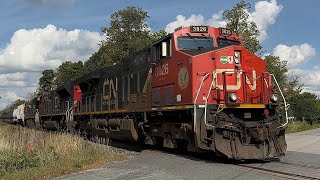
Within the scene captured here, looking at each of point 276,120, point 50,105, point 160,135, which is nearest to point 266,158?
point 276,120

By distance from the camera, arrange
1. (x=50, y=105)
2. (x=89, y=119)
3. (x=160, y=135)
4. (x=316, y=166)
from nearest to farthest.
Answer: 1. (x=316, y=166)
2. (x=160, y=135)
3. (x=89, y=119)
4. (x=50, y=105)

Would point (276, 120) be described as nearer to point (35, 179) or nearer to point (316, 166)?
point (316, 166)

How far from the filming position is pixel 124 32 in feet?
193

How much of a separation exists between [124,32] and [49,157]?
4758 centimetres

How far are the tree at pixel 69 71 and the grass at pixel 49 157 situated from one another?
209ft

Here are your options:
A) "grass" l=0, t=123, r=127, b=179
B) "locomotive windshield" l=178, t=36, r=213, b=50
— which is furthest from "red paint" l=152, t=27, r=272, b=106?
"grass" l=0, t=123, r=127, b=179

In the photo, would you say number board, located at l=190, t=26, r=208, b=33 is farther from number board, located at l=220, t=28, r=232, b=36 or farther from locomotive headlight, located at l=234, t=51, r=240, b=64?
locomotive headlight, located at l=234, t=51, r=240, b=64

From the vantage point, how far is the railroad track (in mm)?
8359

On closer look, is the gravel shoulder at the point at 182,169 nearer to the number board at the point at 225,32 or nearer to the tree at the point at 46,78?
the number board at the point at 225,32

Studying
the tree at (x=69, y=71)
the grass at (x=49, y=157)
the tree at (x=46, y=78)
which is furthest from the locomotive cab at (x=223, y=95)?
the tree at (x=46, y=78)

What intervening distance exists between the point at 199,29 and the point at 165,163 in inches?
184

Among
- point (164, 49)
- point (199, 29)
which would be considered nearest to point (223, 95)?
point (199, 29)

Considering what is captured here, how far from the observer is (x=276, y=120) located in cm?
1150

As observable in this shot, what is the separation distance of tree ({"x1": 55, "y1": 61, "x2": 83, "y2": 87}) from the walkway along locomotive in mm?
64013
